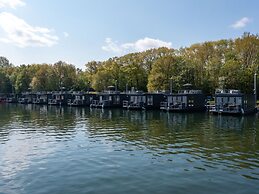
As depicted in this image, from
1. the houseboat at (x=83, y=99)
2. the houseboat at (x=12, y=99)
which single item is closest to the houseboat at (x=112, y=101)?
the houseboat at (x=83, y=99)

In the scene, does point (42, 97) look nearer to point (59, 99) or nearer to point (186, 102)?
point (59, 99)

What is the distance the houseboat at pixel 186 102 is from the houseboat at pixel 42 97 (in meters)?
62.8

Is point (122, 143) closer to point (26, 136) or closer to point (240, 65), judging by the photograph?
point (26, 136)

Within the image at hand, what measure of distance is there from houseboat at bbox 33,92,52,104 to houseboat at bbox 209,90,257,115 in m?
75.2

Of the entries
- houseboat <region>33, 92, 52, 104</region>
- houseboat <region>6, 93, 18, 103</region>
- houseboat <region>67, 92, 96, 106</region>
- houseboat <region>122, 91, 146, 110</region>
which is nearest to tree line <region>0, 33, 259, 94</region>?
houseboat <region>122, 91, 146, 110</region>

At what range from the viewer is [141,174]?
1908 centimetres

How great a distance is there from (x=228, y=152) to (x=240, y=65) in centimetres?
5860

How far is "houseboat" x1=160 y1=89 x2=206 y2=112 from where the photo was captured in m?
67.1

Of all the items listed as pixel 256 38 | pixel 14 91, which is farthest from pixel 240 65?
pixel 14 91

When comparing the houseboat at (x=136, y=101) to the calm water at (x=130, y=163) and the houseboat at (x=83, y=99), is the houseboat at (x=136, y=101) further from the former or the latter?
the calm water at (x=130, y=163)

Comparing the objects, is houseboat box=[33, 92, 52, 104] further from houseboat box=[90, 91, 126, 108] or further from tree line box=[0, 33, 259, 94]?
houseboat box=[90, 91, 126, 108]

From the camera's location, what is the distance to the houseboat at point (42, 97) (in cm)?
11894

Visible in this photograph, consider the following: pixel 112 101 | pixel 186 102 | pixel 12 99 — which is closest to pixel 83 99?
pixel 112 101

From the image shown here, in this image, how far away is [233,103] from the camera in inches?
2323
